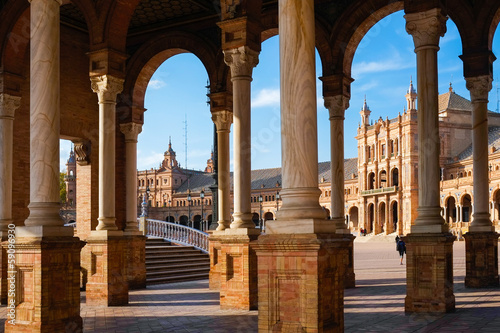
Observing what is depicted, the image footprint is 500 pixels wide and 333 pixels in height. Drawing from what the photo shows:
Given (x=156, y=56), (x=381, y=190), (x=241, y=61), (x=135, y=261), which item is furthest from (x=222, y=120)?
(x=381, y=190)

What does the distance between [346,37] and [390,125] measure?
66.3m

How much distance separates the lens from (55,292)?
927 cm

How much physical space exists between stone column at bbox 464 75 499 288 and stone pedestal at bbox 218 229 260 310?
5.93m

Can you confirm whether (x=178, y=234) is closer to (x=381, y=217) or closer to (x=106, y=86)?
(x=106, y=86)

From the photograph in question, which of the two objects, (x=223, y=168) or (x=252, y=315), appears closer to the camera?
(x=252, y=315)

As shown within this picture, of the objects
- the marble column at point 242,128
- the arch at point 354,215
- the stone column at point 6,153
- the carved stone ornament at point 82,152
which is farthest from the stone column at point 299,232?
the arch at point 354,215

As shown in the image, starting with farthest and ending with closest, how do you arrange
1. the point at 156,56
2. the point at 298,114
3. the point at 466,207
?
the point at 466,207 < the point at 156,56 < the point at 298,114

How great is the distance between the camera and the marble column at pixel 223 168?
1556 centimetres

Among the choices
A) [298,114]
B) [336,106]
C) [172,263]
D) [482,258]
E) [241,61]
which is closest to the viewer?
[298,114]

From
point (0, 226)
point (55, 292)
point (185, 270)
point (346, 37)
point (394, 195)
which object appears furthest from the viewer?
point (394, 195)

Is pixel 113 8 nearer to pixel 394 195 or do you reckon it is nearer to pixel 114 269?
pixel 114 269

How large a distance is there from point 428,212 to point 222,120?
23.2ft

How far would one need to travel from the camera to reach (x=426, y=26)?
36.9 ft

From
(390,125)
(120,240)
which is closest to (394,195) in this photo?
(390,125)
